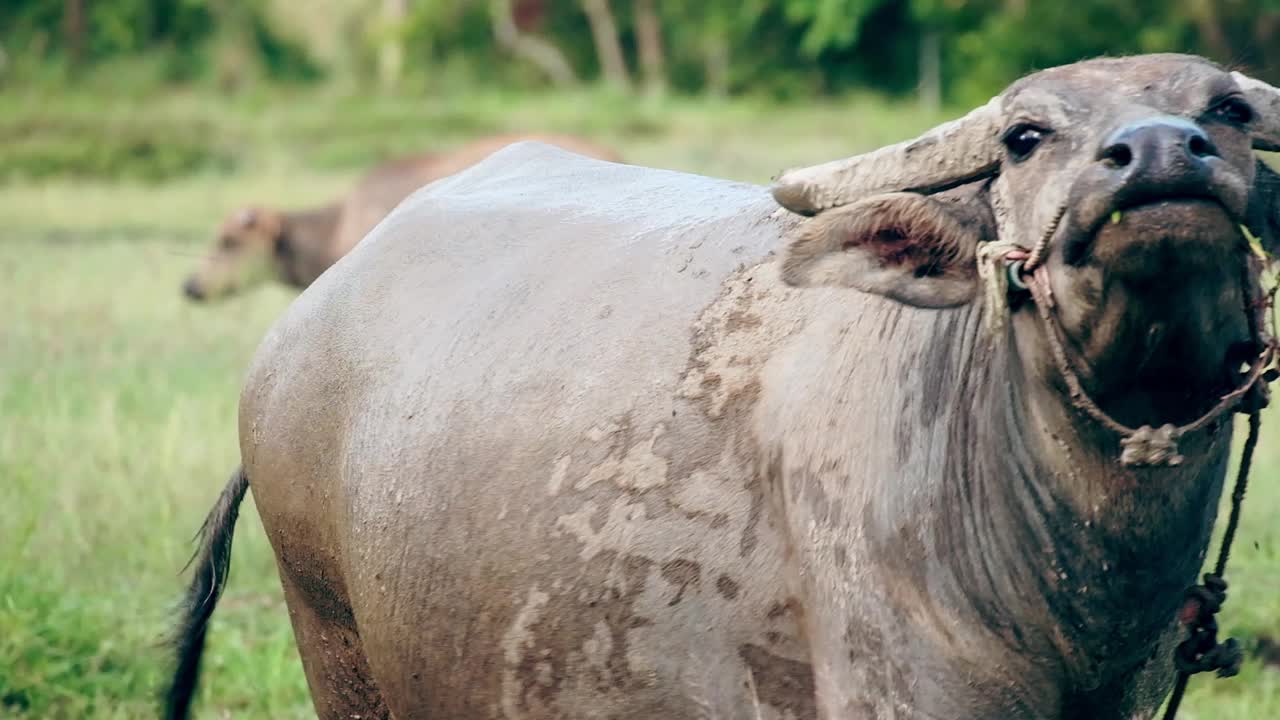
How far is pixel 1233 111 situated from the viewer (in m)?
2.67

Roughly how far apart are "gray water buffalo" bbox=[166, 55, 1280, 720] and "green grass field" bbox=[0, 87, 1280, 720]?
53.7 inches

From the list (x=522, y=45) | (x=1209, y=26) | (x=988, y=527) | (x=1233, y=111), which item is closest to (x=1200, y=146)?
(x=1233, y=111)

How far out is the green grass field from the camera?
5.28 m

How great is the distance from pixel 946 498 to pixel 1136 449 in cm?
40

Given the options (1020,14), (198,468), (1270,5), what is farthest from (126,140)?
(198,468)

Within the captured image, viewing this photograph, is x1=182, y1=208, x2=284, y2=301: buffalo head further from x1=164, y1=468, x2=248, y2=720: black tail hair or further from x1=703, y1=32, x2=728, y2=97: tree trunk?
x1=703, y1=32, x2=728, y2=97: tree trunk

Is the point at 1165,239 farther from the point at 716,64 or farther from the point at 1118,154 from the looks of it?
the point at 716,64

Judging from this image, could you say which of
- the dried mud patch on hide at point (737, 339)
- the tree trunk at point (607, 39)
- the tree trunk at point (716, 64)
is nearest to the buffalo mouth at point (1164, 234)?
the dried mud patch on hide at point (737, 339)

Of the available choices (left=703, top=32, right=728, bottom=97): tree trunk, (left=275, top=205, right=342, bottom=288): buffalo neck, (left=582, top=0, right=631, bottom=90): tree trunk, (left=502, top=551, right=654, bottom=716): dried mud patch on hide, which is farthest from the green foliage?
(left=502, top=551, right=654, bottom=716): dried mud patch on hide

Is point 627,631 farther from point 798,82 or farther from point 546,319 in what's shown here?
point 798,82

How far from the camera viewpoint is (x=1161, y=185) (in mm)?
2404

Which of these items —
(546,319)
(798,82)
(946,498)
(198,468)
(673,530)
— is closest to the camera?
(946,498)

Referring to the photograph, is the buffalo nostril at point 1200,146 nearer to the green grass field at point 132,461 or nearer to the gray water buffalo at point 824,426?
the gray water buffalo at point 824,426

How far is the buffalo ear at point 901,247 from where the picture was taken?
278 centimetres
